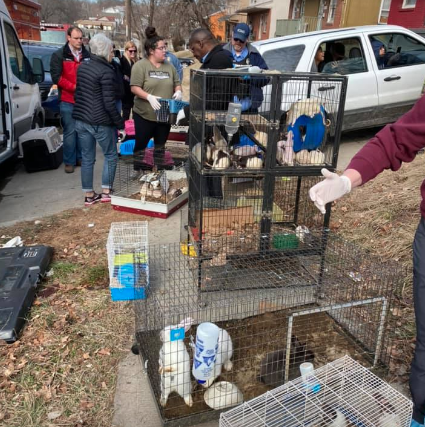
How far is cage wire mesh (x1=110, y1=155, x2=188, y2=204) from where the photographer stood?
5707mm

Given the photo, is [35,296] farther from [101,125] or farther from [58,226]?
[101,125]

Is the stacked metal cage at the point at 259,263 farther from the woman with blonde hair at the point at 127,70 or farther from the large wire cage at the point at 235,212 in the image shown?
the woman with blonde hair at the point at 127,70

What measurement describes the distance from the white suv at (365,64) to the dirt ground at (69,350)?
15.2ft

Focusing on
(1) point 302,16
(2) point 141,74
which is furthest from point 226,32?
(2) point 141,74

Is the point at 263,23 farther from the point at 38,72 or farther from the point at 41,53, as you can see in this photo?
the point at 38,72

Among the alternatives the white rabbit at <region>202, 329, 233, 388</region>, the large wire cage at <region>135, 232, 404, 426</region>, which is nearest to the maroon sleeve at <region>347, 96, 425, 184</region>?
the large wire cage at <region>135, 232, 404, 426</region>

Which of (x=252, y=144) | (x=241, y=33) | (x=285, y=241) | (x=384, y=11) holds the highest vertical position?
(x=384, y=11)

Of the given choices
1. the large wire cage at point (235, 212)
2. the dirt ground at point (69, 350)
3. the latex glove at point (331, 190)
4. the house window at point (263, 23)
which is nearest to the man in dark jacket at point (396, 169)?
the latex glove at point (331, 190)

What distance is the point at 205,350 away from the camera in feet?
8.27

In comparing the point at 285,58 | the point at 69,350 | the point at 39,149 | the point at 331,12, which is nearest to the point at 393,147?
the point at 69,350

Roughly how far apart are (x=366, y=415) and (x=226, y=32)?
148ft

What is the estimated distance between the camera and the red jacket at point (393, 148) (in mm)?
2014

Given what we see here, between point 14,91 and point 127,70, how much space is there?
7.54 ft

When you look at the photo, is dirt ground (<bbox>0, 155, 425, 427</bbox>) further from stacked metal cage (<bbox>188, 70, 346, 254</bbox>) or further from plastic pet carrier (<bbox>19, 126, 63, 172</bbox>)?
plastic pet carrier (<bbox>19, 126, 63, 172</bbox>)
